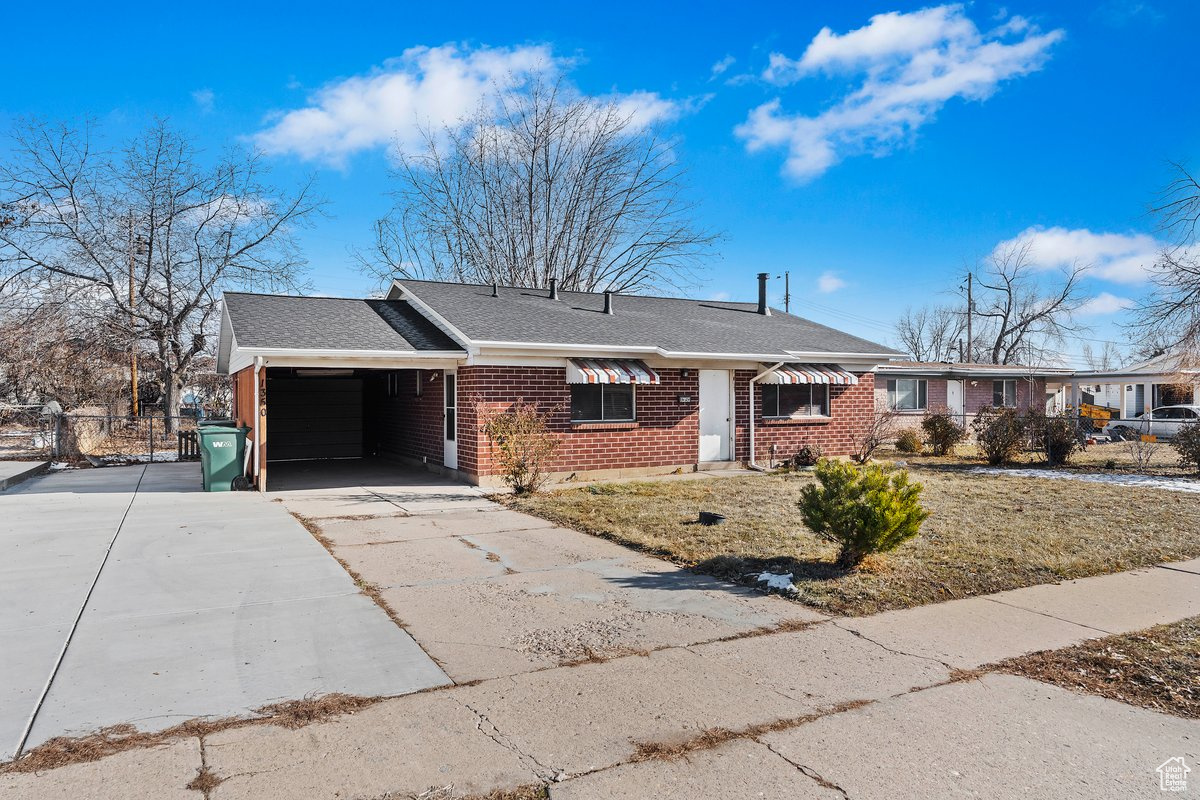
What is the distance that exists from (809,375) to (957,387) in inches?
551

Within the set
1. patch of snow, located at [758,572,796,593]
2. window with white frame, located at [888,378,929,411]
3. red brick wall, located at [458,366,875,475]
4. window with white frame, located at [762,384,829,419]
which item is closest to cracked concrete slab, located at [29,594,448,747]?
patch of snow, located at [758,572,796,593]

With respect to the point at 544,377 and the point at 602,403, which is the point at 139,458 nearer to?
the point at 544,377

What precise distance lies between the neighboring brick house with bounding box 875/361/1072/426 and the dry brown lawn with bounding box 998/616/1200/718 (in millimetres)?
19729

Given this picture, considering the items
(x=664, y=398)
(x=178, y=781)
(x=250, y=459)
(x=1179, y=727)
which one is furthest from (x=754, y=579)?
(x=250, y=459)

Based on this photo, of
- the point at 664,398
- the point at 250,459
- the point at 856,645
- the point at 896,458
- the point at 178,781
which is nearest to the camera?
the point at 178,781

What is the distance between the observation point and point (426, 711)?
382cm

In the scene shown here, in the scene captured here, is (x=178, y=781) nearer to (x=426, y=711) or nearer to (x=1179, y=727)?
(x=426, y=711)

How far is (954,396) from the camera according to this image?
2641 centimetres

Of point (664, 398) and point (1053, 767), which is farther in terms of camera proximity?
point (664, 398)

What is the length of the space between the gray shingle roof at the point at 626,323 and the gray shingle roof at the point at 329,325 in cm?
A: 56

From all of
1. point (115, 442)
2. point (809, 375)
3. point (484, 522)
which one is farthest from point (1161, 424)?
point (115, 442)

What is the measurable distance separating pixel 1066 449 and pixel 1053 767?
15.8 m

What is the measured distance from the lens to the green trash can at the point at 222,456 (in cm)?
1223

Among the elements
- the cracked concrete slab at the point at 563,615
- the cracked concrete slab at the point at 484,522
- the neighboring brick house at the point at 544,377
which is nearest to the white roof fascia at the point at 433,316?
the neighboring brick house at the point at 544,377
